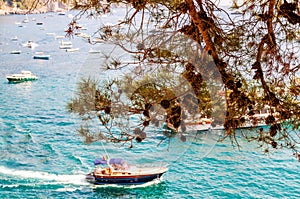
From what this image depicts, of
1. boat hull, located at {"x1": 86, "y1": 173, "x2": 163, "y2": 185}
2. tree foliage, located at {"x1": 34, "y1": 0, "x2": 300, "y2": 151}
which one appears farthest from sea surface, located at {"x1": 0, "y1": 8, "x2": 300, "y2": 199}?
tree foliage, located at {"x1": 34, "y1": 0, "x2": 300, "y2": 151}

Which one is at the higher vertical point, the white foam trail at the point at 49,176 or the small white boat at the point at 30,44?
the small white boat at the point at 30,44

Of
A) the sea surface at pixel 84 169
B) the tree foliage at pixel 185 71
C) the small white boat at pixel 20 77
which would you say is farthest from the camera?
the small white boat at pixel 20 77

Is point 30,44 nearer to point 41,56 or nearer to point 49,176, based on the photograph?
point 41,56

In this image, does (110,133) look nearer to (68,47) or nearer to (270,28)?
(270,28)

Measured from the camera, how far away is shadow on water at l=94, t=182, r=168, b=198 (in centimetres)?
908

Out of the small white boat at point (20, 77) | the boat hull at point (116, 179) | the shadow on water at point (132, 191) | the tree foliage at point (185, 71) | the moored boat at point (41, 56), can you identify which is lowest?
the shadow on water at point (132, 191)

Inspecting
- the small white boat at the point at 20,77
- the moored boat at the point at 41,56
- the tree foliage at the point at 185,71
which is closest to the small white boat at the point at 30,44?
the moored boat at the point at 41,56

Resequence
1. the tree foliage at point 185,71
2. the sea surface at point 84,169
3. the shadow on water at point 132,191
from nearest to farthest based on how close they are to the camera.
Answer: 1. the tree foliage at point 185,71
2. the sea surface at point 84,169
3. the shadow on water at point 132,191

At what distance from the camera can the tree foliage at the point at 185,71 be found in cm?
146

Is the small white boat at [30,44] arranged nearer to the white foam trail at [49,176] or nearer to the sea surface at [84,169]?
the sea surface at [84,169]

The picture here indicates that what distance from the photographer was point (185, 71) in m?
1.46

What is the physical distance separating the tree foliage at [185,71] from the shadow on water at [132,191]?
749 centimetres

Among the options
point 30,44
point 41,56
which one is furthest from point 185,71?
point 30,44

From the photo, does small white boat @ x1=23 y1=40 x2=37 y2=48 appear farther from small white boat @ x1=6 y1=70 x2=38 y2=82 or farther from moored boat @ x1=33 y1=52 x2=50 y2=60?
small white boat @ x1=6 y1=70 x2=38 y2=82
